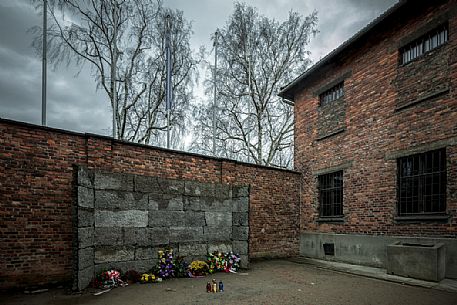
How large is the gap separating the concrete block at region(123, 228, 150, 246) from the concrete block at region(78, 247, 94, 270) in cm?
80

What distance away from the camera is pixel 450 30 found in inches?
296

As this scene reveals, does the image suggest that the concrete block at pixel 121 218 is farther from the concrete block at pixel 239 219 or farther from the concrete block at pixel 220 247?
the concrete block at pixel 239 219

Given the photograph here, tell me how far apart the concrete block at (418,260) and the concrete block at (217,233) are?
4.51 m

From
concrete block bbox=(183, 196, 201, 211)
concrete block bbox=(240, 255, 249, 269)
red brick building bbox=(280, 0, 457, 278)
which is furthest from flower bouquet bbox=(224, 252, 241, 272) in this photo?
red brick building bbox=(280, 0, 457, 278)

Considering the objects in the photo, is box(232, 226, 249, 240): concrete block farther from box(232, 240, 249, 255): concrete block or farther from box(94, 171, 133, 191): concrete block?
box(94, 171, 133, 191): concrete block

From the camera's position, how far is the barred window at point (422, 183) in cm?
764

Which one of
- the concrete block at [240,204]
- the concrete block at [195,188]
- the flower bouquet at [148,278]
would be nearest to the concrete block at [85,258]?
the flower bouquet at [148,278]

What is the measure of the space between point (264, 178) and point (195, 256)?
14.3 ft

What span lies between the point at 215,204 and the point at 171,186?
1.55 meters

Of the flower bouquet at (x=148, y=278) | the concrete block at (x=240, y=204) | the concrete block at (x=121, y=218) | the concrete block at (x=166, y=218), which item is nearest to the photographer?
the concrete block at (x=121, y=218)

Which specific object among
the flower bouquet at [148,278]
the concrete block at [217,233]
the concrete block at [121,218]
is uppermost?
the concrete block at [121,218]

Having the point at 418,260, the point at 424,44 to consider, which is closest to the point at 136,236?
the point at 418,260

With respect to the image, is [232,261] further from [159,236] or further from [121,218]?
[121,218]

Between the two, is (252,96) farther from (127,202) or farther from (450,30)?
(127,202)
